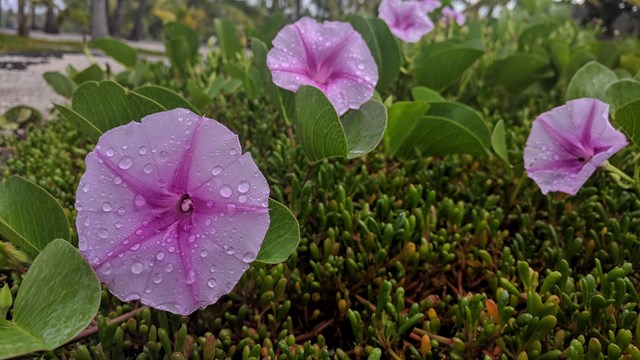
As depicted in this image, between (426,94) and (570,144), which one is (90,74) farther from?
(570,144)

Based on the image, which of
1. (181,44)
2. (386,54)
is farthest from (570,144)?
(181,44)

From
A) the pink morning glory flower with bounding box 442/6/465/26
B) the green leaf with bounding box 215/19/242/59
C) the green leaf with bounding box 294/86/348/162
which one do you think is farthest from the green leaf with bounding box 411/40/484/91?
the pink morning glory flower with bounding box 442/6/465/26

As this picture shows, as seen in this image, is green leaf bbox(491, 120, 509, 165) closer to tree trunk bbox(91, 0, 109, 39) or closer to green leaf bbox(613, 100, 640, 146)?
green leaf bbox(613, 100, 640, 146)

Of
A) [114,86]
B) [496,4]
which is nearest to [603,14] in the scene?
[496,4]

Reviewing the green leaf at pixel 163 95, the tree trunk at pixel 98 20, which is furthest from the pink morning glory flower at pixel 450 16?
the tree trunk at pixel 98 20

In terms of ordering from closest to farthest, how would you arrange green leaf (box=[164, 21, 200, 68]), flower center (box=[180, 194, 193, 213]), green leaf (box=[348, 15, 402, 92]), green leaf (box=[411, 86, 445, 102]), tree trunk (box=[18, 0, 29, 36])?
flower center (box=[180, 194, 193, 213]) → green leaf (box=[411, 86, 445, 102]) → green leaf (box=[348, 15, 402, 92]) → green leaf (box=[164, 21, 200, 68]) → tree trunk (box=[18, 0, 29, 36])

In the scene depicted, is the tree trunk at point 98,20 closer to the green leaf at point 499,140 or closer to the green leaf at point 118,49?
the green leaf at point 118,49
